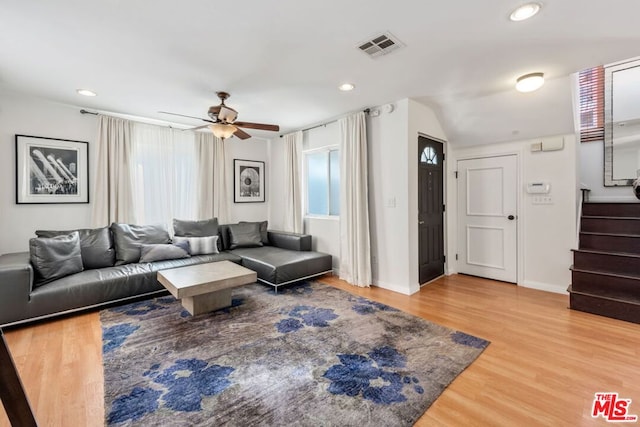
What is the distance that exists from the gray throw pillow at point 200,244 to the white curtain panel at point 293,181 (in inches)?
55.2

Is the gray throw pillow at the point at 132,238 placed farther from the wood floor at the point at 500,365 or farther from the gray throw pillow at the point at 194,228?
the wood floor at the point at 500,365

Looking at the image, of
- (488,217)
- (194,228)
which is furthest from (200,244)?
(488,217)

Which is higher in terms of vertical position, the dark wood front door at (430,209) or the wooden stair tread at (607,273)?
the dark wood front door at (430,209)

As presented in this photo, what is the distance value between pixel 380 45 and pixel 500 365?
265 centimetres

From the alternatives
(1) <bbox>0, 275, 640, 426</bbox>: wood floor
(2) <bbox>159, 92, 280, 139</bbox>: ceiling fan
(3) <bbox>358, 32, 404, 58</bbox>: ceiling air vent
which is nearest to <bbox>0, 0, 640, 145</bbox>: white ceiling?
(3) <bbox>358, 32, 404, 58</bbox>: ceiling air vent

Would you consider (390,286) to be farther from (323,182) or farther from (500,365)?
(323,182)

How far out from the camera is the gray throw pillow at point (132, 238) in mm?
3785

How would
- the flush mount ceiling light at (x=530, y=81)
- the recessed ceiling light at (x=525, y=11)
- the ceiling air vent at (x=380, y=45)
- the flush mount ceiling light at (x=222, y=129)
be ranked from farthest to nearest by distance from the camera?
the flush mount ceiling light at (x=222, y=129) → the flush mount ceiling light at (x=530, y=81) → the ceiling air vent at (x=380, y=45) → the recessed ceiling light at (x=525, y=11)

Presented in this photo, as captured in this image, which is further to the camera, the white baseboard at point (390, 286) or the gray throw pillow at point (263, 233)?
the gray throw pillow at point (263, 233)

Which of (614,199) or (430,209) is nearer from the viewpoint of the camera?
(614,199)

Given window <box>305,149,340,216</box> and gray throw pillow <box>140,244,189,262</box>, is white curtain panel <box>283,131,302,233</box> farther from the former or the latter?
gray throw pillow <box>140,244,189,262</box>

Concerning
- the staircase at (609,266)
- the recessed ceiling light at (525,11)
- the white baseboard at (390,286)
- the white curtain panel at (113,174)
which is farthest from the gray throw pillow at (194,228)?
the staircase at (609,266)

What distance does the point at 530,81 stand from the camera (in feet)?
9.45

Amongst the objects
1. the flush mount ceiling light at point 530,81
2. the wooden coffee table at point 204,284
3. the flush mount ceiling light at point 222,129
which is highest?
the flush mount ceiling light at point 530,81
